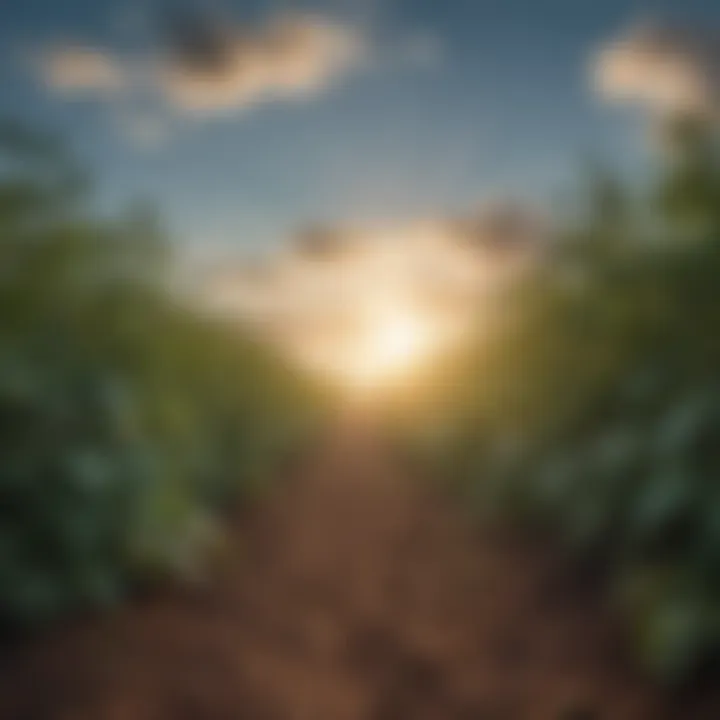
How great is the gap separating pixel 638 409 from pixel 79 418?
1.88 m

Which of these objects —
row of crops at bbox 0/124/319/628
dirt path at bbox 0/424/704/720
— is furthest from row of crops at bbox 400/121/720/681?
row of crops at bbox 0/124/319/628

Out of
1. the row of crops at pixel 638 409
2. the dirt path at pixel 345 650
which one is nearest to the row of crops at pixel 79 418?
the dirt path at pixel 345 650

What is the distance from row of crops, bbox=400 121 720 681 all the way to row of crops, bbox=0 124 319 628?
1560 mm

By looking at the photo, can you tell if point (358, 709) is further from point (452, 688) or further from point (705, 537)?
point (705, 537)

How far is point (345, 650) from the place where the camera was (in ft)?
13.7

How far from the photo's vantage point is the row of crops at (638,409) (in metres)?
3.20

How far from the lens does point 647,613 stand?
3.41 meters

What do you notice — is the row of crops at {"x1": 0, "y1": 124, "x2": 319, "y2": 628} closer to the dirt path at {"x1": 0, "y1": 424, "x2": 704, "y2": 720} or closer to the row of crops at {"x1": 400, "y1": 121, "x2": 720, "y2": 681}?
the dirt path at {"x1": 0, "y1": 424, "x2": 704, "y2": 720}

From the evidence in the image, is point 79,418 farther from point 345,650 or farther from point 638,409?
point 638,409

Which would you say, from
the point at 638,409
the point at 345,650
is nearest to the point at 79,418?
the point at 345,650

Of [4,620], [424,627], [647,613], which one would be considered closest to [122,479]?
[4,620]

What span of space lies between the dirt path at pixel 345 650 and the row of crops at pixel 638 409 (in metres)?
0.22

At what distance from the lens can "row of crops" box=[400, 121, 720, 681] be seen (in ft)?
10.5

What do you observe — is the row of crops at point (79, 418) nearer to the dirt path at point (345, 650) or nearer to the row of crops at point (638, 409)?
the dirt path at point (345, 650)
